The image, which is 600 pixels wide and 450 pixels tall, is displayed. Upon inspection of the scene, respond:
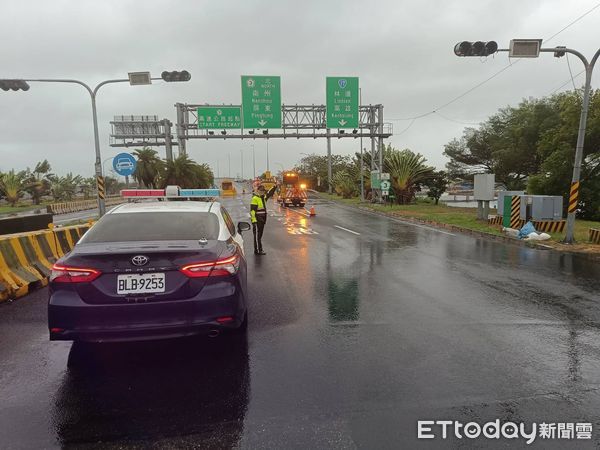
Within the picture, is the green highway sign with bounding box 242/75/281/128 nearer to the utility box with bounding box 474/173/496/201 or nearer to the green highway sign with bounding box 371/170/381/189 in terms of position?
the green highway sign with bounding box 371/170/381/189

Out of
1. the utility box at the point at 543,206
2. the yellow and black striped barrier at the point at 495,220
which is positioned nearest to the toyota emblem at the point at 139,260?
the utility box at the point at 543,206

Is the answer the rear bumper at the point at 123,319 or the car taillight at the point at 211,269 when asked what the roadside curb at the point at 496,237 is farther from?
the rear bumper at the point at 123,319

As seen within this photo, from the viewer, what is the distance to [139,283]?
149 inches

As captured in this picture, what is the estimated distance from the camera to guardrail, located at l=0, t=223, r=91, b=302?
22.4 ft

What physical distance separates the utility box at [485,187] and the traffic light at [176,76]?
41.6 ft

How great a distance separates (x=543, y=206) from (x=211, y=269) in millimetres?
13945

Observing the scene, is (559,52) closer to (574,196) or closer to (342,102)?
(574,196)

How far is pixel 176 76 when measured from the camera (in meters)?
15.1

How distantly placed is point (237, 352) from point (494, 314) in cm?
350

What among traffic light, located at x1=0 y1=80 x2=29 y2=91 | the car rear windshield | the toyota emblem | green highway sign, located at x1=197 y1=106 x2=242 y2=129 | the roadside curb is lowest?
the roadside curb

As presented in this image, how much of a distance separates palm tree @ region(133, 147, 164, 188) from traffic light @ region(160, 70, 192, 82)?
16.3 metres

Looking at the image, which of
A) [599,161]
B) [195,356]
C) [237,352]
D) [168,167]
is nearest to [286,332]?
[237,352]

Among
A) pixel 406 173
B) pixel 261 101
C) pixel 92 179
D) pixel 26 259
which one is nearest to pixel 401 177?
pixel 406 173

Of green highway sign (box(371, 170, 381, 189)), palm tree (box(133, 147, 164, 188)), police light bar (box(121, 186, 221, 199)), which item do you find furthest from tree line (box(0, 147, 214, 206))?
police light bar (box(121, 186, 221, 199))
